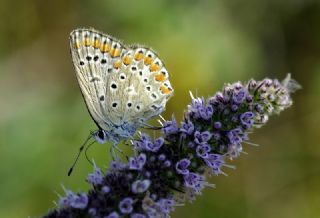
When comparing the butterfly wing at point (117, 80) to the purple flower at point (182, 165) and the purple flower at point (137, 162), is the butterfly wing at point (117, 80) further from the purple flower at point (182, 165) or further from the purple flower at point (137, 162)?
the purple flower at point (182, 165)

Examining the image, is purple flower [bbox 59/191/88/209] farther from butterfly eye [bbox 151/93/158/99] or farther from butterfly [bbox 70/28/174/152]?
butterfly eye [bbox 151/93/158/99]

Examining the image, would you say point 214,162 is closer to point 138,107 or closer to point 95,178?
point 95,178

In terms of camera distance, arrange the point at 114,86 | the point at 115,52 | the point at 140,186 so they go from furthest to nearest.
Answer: the point at 114,86 < the point at 115,52 < the point at 140,186

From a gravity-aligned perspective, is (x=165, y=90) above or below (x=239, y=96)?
above

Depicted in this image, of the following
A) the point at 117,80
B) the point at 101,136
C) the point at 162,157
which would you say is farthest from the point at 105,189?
the point at 117,80

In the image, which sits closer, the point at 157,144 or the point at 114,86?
the point at 157,144

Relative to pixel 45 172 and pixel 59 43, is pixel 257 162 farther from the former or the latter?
pixel 59 43

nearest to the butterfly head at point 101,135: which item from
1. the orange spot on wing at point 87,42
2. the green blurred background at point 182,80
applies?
the orange spot on wing at point 87,42

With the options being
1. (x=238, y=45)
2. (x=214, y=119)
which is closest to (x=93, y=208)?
(x=214, y=119)
